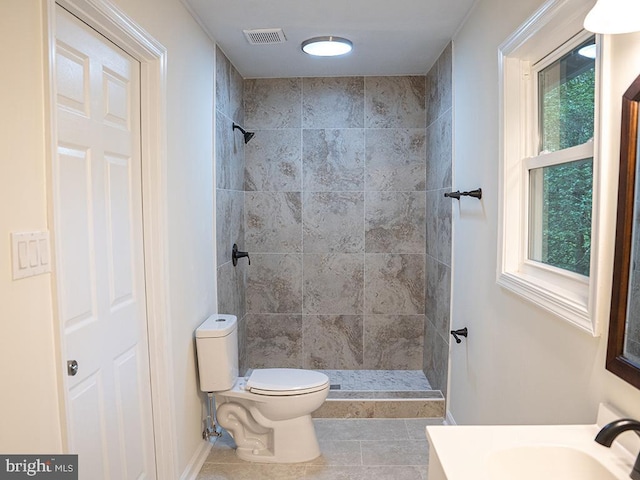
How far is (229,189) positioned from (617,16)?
8.14ft

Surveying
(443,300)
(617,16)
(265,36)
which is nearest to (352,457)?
(443,300)

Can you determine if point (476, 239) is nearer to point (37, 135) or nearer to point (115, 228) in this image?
point (115, 228)

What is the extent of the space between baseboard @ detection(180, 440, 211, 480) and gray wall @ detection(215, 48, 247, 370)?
0.80 meters

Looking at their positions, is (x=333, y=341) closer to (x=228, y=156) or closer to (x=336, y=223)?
(x=336, y=223)

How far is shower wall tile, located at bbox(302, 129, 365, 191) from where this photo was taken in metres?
3.56

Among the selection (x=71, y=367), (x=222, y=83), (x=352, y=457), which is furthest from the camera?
(x=222, y=83)

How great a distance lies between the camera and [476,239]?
7.61 feet

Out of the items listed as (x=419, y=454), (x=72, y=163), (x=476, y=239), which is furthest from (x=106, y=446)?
(x=476, y=239)

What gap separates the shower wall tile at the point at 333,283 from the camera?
143 inches

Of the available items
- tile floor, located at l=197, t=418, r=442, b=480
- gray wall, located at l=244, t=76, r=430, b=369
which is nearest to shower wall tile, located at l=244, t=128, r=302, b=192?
gray wall, located at l=244, t=76, r=430, b=369

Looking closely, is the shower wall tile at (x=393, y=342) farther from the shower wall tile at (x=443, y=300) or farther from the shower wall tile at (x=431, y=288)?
the shower wall tile at (x=443, y=300)

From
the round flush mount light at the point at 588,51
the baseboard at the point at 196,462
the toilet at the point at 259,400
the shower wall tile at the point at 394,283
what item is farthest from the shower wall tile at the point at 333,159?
the round flush mount light at the point at 588,51

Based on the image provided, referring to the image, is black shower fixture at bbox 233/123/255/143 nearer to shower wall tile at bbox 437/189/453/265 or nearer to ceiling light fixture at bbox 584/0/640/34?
shower wall tile at bbox 437/189/453/265

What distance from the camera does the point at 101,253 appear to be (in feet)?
5.46
